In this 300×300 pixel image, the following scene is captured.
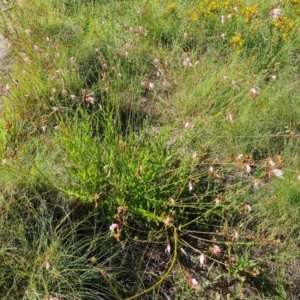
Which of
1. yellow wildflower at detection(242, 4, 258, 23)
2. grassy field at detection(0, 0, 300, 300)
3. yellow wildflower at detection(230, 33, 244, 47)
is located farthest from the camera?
yellow wildflower at detection(242, 4, 258, 23)

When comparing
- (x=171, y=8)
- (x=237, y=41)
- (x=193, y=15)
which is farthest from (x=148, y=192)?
(x=171, y=8)

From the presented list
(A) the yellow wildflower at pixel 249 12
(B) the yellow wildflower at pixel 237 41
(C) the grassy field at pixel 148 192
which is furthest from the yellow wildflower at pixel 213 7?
(C) the grassy field at pixel 148 192

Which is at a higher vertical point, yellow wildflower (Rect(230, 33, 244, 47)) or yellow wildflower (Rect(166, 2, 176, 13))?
yellow wildflower (Rect(166, 2, 176, 13))

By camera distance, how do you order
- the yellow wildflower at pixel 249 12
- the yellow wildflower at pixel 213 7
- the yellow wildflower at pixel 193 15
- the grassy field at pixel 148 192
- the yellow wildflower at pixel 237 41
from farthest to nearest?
1. the yellow wildflower at pixel 213 7
2. the yellow wildflower at pixel 193 15
3. the yellow wildflower at pixel 249 12
4. the yellow wildflower at pixel 237 41
5. the grassy field at pixel 148 192

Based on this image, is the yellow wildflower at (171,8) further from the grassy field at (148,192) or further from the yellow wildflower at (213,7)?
the grassy field at (148,192)

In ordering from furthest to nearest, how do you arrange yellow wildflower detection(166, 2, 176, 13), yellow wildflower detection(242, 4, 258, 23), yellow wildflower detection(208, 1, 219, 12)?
yellow wildflower detection(166, 2, 176, 13), yellow wildflower detection(208, 1, 219, 12), yellow wildflower detection(242, 4, 258, 23)

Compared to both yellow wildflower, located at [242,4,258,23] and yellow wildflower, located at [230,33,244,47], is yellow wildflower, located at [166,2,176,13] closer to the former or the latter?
yellow wildflower, located at [242,4,258,23]

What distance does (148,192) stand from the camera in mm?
2115

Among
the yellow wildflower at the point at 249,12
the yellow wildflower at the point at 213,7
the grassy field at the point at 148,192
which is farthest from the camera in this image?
the yellow wildflower at the point at 213,7

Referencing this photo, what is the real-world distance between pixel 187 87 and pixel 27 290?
1758 mm

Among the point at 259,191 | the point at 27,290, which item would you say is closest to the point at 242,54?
the point at 259,191

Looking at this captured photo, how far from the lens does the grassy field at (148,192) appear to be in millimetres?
1959

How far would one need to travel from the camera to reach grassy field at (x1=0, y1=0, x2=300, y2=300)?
1959mm

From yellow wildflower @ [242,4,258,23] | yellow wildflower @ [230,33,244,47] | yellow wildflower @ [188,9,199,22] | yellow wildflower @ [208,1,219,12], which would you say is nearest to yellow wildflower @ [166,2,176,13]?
yellow wildflower @ [188,9,199,22]
